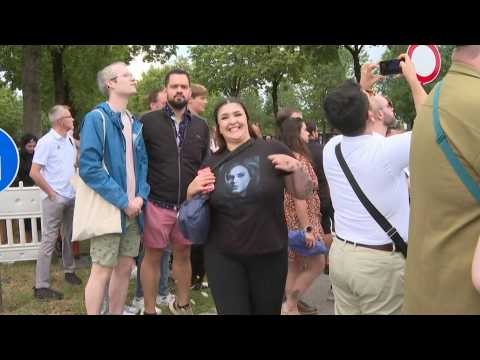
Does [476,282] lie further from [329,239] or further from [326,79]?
[326,79]

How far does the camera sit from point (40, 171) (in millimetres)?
6047

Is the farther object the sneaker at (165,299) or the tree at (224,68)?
the tree at (224,68)

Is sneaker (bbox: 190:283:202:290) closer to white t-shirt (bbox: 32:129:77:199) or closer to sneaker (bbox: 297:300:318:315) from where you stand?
sneaker (bbox: 297:300:318:315)

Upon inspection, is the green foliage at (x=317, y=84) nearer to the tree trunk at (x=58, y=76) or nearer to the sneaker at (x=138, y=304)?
the tree trunk at (x=58, y=76)

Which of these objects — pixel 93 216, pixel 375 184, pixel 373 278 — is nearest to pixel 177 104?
pixel 93 216

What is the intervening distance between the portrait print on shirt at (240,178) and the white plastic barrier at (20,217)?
466 cm

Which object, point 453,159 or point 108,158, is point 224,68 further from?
point 453,159

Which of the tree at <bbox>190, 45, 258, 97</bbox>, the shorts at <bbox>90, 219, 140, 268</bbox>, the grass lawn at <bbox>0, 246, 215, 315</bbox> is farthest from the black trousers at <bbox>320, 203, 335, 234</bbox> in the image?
the tree at <bbox>190, 45, 258, 97</bbox>

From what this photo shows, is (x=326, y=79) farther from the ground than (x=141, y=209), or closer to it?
farther from the ground

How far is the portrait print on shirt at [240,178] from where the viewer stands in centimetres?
333

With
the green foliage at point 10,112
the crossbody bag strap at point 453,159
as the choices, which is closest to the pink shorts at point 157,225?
the crossbody bag strap at point 453,159

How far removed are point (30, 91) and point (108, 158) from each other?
1294 centimetres
